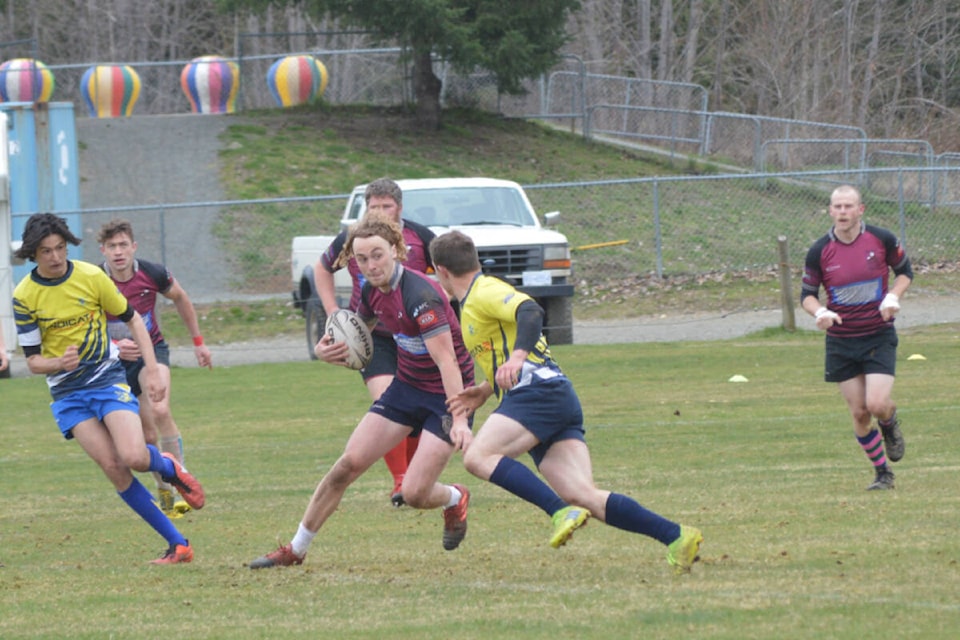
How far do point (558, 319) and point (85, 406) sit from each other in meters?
12.7

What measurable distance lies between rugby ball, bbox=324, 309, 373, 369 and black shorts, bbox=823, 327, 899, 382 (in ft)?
10.6

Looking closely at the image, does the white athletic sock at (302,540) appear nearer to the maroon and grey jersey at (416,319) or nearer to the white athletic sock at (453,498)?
the white athletic sock at (453,498)

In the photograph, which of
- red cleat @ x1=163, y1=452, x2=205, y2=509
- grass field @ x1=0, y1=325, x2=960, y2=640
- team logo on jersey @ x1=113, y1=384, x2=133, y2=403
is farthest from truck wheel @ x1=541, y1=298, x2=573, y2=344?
team logo on jersey @ x1=113, y1=384, x2=133, y2=403

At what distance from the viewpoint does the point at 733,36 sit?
50.3 metres

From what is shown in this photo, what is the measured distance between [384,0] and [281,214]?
21.4ft

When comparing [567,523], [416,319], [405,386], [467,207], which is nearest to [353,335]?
[405,386]

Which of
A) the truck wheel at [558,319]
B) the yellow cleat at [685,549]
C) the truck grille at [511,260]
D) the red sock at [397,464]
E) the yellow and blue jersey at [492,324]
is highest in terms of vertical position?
the yellow and blue jersey at [492,324]

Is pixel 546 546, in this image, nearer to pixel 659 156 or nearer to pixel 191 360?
pixel 191 360

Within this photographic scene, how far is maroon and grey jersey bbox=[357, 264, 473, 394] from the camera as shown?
709 centimetres

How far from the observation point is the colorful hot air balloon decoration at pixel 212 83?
3762 cm

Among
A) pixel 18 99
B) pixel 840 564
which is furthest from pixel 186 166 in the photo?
pixel 840 564

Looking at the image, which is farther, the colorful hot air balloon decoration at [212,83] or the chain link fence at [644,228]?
the colorful hot air balloon decoration at [212,83]

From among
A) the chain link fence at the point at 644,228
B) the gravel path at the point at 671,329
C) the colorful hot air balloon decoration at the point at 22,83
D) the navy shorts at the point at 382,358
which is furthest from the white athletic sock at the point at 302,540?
the colorful hot air balloon decoration at the point at 22,83

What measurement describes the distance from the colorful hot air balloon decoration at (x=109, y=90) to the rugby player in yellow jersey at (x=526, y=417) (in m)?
33.5
